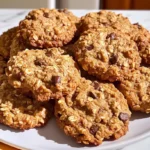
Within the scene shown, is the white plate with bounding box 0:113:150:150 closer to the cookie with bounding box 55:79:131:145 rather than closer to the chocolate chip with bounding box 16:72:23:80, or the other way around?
the cookie with bounding box 55:79:131:145

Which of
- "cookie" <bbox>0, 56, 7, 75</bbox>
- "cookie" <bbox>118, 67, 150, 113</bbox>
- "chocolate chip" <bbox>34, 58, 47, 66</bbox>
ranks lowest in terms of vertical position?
"cookie" <bbox>118, 67, 150, 113</bbox>

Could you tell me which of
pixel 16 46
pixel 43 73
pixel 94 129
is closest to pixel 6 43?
pixel 16 46

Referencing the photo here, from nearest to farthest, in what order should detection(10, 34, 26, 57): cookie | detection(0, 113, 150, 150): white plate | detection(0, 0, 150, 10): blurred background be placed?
detection(0, 113, 150, 150): white plate, detection(10, 34, 26, 57): cookie, detection(0, 0, 150, 10): blurred background

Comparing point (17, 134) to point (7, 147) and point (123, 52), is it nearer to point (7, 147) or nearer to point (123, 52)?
point (7, 147)

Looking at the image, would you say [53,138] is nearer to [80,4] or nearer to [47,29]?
[47,29]

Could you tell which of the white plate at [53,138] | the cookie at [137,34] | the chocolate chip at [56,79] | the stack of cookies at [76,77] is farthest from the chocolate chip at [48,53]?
the cookie at [137,34]

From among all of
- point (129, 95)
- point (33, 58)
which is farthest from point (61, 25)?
point (129, 95)

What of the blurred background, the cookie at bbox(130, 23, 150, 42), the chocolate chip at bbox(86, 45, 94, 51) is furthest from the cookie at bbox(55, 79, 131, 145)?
the blurred background
